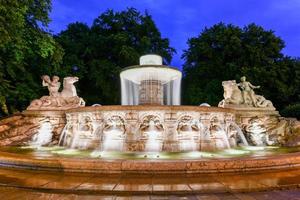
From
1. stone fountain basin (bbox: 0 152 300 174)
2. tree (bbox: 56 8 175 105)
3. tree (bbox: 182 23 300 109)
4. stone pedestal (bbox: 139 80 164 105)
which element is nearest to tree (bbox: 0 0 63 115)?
tree (bbox: 56 8 175 105)

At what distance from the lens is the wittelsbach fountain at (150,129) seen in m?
7.24

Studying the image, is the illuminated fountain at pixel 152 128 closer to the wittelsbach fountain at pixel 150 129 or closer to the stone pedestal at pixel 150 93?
the wittelsbach fountain at pixel 150 129

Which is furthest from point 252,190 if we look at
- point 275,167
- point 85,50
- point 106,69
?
point 85,50

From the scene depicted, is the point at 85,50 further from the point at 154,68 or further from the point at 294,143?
the point at 294,143

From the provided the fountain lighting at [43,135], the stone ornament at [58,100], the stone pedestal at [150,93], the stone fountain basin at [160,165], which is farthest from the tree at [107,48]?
the stone fountain basin at [160,165]

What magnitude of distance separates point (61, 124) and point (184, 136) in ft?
19.3

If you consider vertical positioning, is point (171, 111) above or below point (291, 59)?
below

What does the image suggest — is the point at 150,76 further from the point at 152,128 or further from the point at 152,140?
the point at 152,140

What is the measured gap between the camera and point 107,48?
32.5 m

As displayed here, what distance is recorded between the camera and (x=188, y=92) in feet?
107

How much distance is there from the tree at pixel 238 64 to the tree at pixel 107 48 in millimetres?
3696

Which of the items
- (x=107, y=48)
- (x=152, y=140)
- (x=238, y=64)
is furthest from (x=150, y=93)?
(x=238, y=64)

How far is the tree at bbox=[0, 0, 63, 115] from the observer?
15.5 meters

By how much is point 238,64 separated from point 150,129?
A: 2532 centimetres
